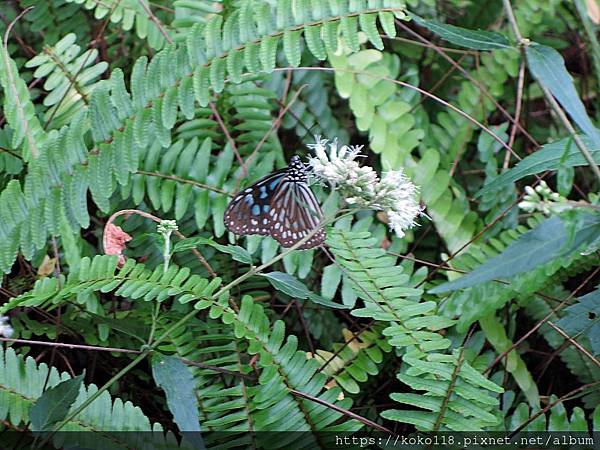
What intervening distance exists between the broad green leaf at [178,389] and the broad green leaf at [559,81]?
67 centimetres

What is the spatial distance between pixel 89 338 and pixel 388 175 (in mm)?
690

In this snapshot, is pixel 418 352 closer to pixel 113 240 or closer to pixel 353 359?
pixel 353 359

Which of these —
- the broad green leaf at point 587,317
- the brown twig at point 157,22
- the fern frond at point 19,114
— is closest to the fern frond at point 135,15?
the brown twig at point 157,22

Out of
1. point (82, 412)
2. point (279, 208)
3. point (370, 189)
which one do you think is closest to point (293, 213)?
point (279, 208)

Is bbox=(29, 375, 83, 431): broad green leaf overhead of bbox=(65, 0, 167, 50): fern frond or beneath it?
beneath

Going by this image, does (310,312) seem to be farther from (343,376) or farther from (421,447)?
(421,447)

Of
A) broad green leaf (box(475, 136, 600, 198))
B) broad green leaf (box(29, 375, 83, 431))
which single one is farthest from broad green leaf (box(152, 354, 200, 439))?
broad green leaf (box(475, 136, 600, 198))

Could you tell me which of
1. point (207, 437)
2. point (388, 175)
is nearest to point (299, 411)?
point (207, 437)

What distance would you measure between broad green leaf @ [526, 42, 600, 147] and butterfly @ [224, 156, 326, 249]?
1.77ft

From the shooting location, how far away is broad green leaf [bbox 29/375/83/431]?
1.06 metres

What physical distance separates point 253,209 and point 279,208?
6 centimetres

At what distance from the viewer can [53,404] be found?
106cm

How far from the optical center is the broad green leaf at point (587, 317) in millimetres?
1224

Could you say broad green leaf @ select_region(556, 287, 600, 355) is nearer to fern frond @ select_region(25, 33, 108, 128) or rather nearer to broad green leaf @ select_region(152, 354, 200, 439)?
broad green leaf @ select_region(152, 354, 200, 439)
